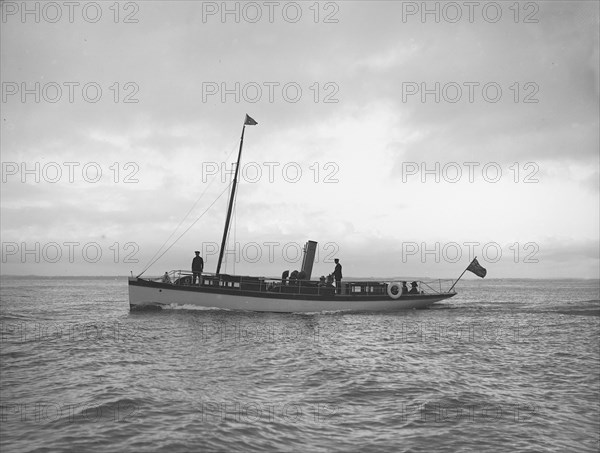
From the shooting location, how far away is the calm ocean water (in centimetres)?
936

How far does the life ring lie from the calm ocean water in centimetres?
1138

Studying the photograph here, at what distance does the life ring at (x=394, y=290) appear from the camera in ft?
123

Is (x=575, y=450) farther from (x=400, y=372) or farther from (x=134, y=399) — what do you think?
(x=134, y=399)

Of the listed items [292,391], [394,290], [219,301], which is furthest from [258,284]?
[292,391]

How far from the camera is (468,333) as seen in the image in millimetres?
27828

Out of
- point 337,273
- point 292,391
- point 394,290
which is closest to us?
point 292,391

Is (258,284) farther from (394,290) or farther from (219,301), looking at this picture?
(394,290)

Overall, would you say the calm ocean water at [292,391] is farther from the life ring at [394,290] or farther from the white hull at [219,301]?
the life ring at [394,290]

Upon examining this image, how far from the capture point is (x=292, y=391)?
1290 cm

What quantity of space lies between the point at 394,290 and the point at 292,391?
85.4ft

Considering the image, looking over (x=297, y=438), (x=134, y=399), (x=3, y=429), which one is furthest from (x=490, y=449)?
(x=3, y=429)

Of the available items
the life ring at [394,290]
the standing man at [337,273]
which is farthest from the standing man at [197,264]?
the life ring at [394,290]

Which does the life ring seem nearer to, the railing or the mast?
the railing

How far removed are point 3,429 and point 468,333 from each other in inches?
980
